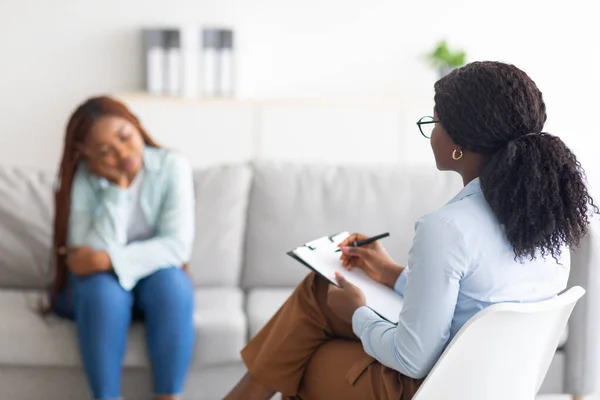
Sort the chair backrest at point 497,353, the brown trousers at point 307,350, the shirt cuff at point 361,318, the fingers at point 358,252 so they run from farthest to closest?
1. the fingers at point 358,252
2. the brown trousers at point 307,350
3. the shirt cuff at point 361,318
4. the chair backrest at point 497,353

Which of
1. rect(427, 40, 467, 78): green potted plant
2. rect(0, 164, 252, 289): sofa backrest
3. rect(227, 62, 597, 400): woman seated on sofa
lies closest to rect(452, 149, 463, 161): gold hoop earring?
rect(227, 62, 597, 400): woman seated on sofa

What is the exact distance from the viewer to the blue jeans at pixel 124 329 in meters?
2.56

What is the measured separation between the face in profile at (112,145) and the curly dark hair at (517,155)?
1321mm

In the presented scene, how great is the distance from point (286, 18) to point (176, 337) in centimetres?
273

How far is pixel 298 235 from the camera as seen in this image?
3.07 m

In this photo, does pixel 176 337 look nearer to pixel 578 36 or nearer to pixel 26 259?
pixel 26 259

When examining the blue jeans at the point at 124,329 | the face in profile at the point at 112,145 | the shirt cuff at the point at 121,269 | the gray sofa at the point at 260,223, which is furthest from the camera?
the gray sofa at the point at 260,223

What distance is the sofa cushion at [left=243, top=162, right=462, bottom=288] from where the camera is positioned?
3068 millimetres

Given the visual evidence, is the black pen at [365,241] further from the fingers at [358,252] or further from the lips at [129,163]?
the lips at [129,163]

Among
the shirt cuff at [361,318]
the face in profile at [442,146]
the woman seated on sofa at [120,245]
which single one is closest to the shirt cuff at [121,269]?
the woman seated on sofa at [120,245]

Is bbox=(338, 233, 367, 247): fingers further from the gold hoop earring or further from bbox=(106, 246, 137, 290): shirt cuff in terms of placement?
bbox=(106, 246, 137, 290): shirt cuff

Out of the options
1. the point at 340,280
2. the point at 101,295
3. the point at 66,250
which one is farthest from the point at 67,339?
the point at 340,280

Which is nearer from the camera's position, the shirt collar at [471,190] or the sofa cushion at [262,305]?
the shirt collar at [471,190]

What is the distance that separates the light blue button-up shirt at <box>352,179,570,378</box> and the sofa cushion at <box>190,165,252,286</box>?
1334 millimetres
